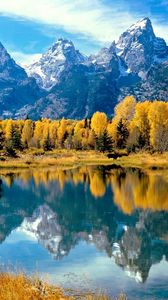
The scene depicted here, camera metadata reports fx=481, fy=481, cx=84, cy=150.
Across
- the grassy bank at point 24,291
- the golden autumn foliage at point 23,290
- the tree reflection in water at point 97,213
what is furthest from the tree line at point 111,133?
the golden autumn foliage at point 23,290

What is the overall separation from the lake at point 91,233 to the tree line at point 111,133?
47499 millimetres

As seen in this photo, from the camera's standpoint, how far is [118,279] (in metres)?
23.4

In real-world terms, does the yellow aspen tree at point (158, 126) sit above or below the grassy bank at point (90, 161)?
above

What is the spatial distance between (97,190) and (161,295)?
41.8 m

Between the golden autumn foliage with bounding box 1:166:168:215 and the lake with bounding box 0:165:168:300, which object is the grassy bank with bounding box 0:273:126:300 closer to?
the lake with bounding box 0:165:168:300

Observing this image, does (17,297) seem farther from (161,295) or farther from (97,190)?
(97,190)

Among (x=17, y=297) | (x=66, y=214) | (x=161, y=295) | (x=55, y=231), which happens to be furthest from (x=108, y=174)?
(x=17, y=297)

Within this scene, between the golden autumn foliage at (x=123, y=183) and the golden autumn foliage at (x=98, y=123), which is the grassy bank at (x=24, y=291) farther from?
the golden autumn foliage at (x=98, y=123)

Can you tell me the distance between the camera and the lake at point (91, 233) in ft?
78.1

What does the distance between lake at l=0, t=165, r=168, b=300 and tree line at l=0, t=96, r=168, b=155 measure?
47499mm

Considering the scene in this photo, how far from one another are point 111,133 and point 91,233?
3852 inches

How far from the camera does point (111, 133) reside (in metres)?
134

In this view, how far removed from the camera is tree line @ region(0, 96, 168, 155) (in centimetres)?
11931

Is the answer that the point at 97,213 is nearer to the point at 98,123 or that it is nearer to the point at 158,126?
the point at 158,126
